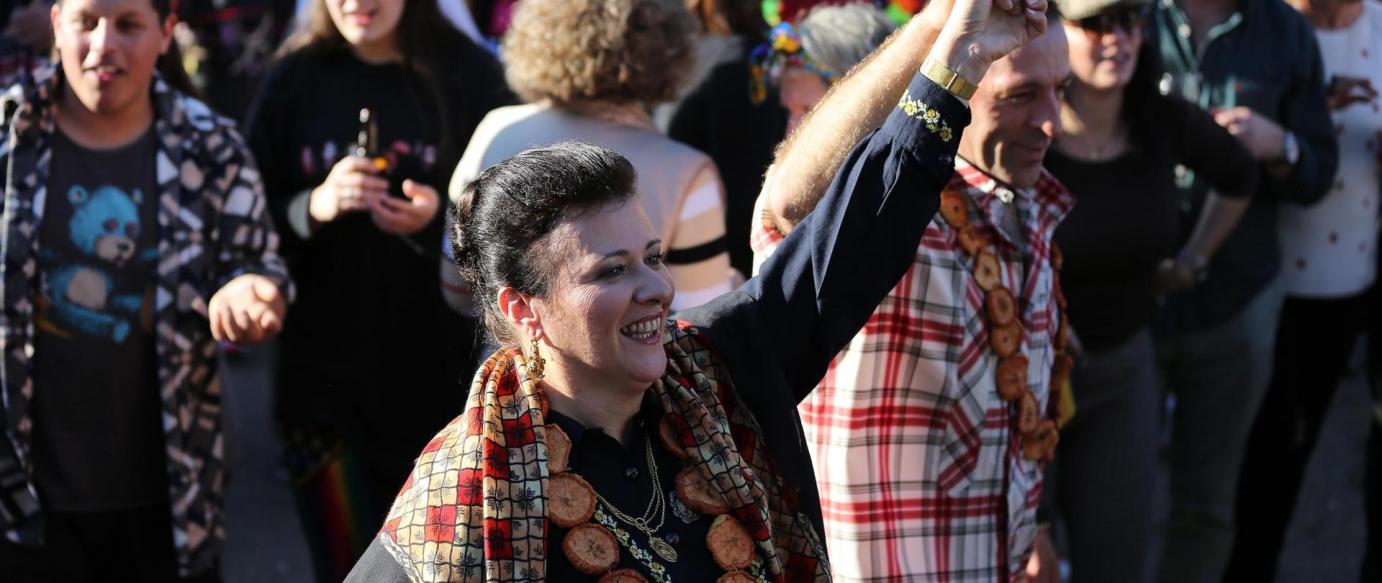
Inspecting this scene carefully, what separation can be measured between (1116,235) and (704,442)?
2.07 meters

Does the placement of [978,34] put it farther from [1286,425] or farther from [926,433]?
[1286,425]

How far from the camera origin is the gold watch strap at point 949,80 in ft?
7.97

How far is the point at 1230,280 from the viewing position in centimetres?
486

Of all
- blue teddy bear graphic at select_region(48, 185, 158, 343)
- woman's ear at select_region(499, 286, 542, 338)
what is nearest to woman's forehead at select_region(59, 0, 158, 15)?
blue teddy bear graphic at select_region(48, 185, 158, 343)

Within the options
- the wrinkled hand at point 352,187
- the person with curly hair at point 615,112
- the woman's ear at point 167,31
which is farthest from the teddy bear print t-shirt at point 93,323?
the person with curly hair at point 615,112

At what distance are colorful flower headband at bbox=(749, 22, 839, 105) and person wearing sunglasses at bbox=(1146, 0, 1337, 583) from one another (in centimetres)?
117

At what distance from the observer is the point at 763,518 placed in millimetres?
2330

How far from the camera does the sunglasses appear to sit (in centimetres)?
394

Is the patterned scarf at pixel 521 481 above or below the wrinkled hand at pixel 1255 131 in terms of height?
above

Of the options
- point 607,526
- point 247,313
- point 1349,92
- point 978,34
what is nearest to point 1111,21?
point 1349,92

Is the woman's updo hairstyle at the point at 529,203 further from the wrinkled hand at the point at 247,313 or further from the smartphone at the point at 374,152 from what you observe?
the smartphone at the point at 374,152

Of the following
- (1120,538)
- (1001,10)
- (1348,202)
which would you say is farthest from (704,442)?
(1348,202)

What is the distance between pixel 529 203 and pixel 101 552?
82.2 inches

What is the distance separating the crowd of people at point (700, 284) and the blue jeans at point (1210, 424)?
0.5 inches
